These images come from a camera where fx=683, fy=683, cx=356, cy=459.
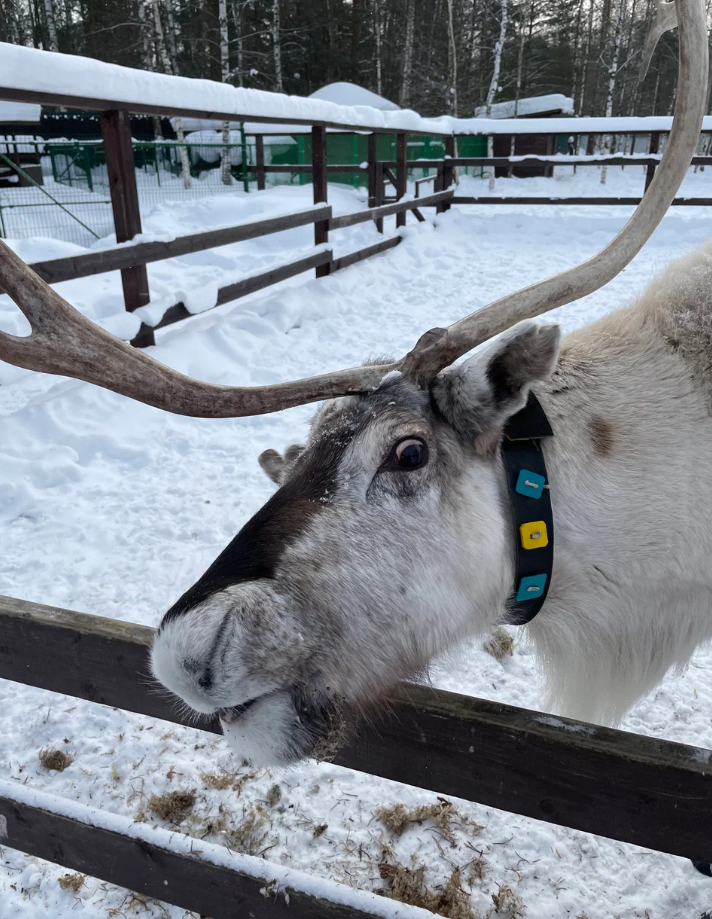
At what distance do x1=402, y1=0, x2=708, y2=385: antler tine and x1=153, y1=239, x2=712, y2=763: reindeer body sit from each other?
0.07 m

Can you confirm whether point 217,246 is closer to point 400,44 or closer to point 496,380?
point 496,380

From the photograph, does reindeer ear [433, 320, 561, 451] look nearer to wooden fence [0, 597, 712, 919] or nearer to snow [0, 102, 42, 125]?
wooden fence [0, 597, 712, 919]

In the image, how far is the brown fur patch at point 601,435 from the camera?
154 cm

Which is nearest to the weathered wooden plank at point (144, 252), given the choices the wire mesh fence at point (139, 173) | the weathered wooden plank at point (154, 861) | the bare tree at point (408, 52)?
the weathered wooden plank at point (154, 861)

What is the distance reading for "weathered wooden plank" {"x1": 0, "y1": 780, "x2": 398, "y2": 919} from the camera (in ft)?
5.04

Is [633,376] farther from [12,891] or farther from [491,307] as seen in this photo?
[12,891]

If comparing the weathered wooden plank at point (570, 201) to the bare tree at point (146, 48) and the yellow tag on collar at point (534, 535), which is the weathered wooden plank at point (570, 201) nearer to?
the bare tree at point (146, 48)

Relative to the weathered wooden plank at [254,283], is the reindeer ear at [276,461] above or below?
above

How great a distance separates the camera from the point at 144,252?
545 centimetres

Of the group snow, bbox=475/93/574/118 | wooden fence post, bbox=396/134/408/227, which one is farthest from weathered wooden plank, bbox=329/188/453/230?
snow, bbox=475/93/574/118

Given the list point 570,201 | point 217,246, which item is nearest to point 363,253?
point 217,246

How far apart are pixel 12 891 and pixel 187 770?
60 cm

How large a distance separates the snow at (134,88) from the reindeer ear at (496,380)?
3824mm

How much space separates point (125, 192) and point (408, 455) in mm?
4843
